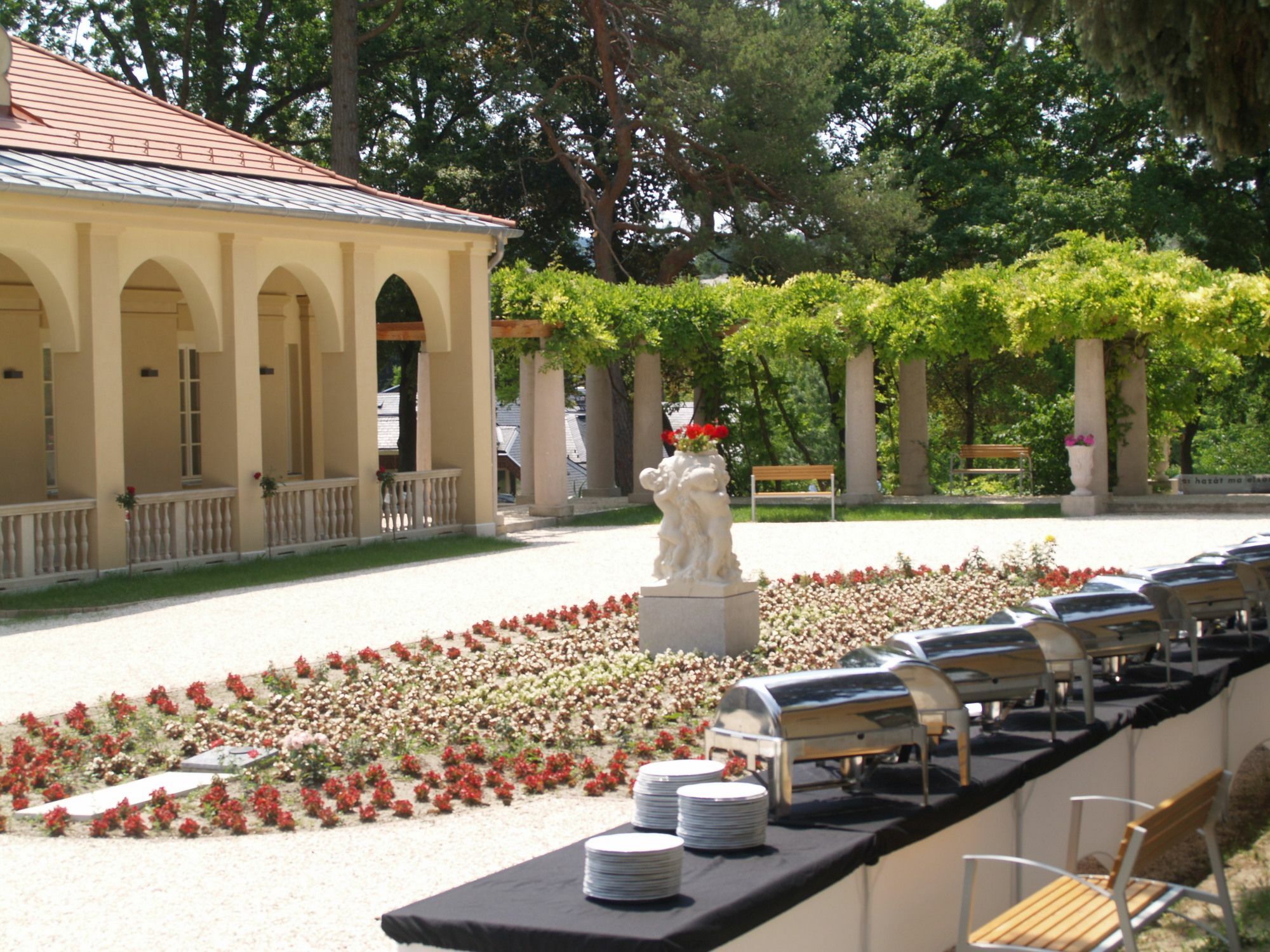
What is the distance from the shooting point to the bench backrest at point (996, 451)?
24.9m

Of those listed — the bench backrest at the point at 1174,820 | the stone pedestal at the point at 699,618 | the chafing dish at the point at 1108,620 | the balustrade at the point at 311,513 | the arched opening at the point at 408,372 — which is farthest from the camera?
the arched opening at the point at 408,372

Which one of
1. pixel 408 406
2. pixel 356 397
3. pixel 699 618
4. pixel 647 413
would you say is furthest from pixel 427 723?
pixel 408 406

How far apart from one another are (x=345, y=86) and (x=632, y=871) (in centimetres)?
2706

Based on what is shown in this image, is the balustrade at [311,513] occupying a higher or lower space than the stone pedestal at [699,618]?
higher

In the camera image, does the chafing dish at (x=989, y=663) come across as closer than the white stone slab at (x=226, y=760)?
Yes

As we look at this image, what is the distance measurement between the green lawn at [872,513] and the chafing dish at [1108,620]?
14.5 metres

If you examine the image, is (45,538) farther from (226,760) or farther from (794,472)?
(794,472)

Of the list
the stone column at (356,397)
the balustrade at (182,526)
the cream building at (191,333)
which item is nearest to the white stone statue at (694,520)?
the cream building at (191,333)

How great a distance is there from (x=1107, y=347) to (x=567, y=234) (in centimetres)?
1376

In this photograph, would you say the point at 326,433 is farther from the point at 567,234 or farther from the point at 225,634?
the point at 567,234

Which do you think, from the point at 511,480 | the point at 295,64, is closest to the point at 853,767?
the point at 295,64

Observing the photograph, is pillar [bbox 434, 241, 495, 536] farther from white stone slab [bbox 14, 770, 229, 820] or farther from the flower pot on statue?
white stone slab [bbox 14, 770, 229, 820]

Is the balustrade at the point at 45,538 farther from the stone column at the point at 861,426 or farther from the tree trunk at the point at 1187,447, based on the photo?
the tree trunk at the point at 1187,447

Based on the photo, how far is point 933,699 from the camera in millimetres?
5434
